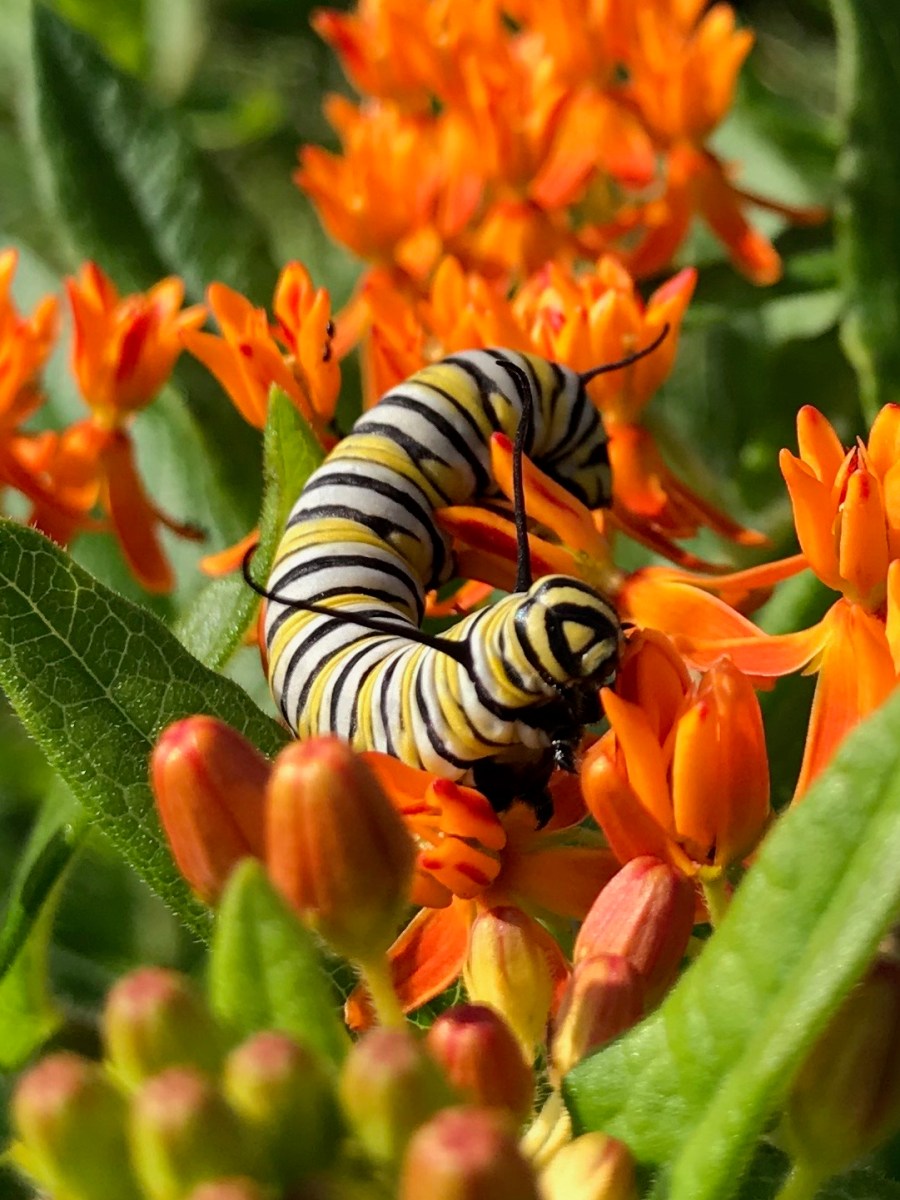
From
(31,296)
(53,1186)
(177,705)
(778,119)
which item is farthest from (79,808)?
(778,119)

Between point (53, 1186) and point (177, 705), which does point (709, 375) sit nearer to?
point (177, 705)

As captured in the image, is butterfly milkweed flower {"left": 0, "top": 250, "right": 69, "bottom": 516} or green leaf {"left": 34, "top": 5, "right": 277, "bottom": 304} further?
green leaf {"left": 34, "top": 5, "right": 277, "bottom": 304}

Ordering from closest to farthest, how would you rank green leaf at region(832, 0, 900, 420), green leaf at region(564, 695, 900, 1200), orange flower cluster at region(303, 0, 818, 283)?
green leaf at region(564, 695, 900, 1200), orange flower cluster at region(303, 0, 818, 283), green leaf at region(832, 0, 900, 420)

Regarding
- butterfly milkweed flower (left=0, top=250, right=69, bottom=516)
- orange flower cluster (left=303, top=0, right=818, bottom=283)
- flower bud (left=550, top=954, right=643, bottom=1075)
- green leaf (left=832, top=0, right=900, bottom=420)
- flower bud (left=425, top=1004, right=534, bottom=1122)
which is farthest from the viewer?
green leaf (left=832, top=0, right=900, bottom=420)

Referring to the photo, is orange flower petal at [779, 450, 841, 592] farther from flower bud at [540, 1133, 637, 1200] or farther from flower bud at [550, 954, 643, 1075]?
flower bud at [540, 1133, 637, 1200]

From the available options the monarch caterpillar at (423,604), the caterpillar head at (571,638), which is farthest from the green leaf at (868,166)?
the caterpillar head at (571,638)

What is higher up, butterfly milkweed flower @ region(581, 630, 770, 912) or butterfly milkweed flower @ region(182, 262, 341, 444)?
butterfly milkweed flower @ region(182, 262, 341, 444)

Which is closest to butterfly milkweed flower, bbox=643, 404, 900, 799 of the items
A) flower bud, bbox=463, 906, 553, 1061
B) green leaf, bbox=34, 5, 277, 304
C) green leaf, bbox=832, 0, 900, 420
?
flower bud, bbox=463, 906, 553, 1061
